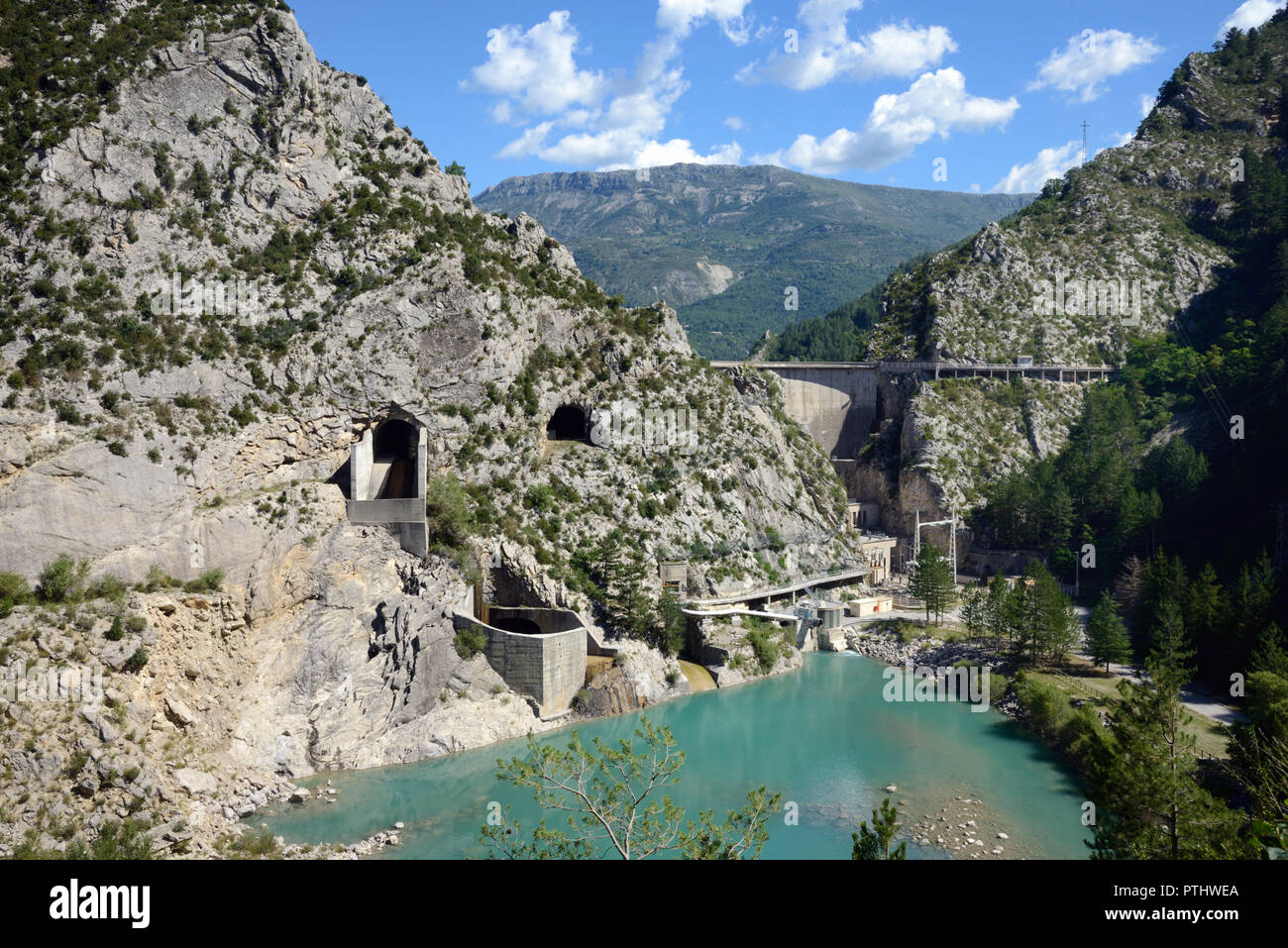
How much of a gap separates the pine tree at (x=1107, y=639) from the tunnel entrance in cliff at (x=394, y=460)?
28960mm

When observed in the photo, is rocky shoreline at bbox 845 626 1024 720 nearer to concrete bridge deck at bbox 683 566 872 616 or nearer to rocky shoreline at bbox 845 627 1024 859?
concrete bridge deck at bbox 683 566 872 616

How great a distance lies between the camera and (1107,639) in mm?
38594

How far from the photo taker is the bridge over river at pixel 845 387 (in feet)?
229

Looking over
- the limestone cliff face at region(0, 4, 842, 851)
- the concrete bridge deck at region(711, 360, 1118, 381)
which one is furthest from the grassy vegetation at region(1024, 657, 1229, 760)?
the concrete bridge deck at region(711, 360, 1118, 381)

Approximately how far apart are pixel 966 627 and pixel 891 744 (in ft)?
49.6

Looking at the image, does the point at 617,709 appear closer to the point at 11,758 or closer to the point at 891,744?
the point at 891,744

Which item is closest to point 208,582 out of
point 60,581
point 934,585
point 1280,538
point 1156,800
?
point 60,581

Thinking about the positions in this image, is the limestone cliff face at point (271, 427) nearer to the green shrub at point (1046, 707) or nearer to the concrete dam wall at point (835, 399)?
the green shrub at point (1046, 707)

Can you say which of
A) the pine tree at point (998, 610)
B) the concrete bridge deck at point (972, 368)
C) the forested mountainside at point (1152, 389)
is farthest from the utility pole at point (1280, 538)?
the concrete bridge deck at point (972, 368)

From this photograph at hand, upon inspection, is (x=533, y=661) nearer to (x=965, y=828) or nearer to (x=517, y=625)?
(x=517, y=625)

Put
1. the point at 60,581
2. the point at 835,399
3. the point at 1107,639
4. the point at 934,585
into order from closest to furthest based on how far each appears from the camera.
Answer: the point at 60,581
the point at 1107,639
the point at 934,585
the point at 835,399

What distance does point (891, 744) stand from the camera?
33594 mm

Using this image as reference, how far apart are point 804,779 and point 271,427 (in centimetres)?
2221

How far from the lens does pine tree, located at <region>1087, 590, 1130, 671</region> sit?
1510 inches
